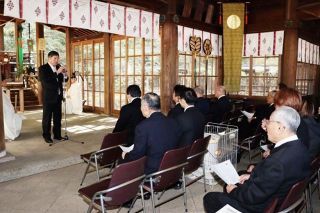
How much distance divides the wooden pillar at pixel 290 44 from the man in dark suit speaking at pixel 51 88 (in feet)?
16.4

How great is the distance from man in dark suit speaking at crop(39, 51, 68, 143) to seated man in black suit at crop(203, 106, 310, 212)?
13.2ft

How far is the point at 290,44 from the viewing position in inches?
261

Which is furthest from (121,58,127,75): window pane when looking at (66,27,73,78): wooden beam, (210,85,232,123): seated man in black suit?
(210,85,232,123): seated man in black suit

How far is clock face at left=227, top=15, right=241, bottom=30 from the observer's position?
23.5 feet

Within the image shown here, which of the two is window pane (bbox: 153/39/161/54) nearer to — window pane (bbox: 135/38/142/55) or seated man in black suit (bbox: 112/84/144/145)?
window pane (bbox: 135/38/142/55)

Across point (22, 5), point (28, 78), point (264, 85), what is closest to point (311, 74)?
point (264, 85)

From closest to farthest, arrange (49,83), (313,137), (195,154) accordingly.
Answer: (313,137)
(195,154)
(49,83)

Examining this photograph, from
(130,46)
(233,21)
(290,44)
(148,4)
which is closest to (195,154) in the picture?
(148,4)

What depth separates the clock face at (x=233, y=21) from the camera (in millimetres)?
7176

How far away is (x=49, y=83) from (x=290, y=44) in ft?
17.6

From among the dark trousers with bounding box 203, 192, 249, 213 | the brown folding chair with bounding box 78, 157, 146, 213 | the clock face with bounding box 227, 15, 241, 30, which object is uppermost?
the clock face with bounding box 227, 15, 241, 30

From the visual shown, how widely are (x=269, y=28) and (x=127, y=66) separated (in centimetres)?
391

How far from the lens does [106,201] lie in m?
2.30

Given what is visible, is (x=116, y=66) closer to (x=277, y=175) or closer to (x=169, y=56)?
(x=169, y=56)
